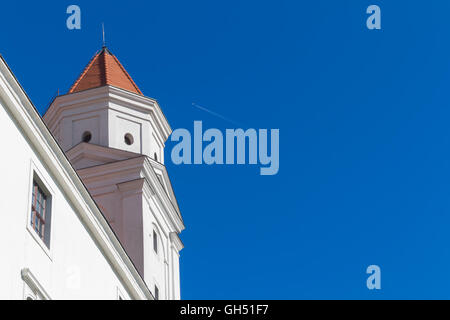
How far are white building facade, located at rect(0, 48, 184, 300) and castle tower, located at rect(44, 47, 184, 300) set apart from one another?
0.05 meters

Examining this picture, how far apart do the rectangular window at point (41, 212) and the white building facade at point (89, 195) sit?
0.03 metres

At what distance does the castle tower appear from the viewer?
4150cm

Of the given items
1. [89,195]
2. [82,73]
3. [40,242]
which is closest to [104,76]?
[82,73]

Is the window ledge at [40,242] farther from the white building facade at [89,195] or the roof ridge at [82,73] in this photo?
the roof ridge at [82,73]

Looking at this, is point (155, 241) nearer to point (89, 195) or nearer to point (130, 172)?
point (130, 172)

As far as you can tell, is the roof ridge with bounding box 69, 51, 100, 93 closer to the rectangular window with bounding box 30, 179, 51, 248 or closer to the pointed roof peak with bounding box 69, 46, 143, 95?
the pointed roof peak with bounding box 69, 46, 143, 95

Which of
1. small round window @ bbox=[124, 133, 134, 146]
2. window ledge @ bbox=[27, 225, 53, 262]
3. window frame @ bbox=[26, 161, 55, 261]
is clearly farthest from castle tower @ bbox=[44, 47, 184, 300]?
window ledge @ bbox=[27, 225, 53, 262]

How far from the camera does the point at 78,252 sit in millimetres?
27359

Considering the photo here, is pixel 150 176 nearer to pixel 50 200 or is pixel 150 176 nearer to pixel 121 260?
pixel 121 260

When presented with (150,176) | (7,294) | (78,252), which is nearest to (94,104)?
(150,176)

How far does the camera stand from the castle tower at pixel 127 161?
136 ft

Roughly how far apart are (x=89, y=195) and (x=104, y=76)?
19.2 meters
